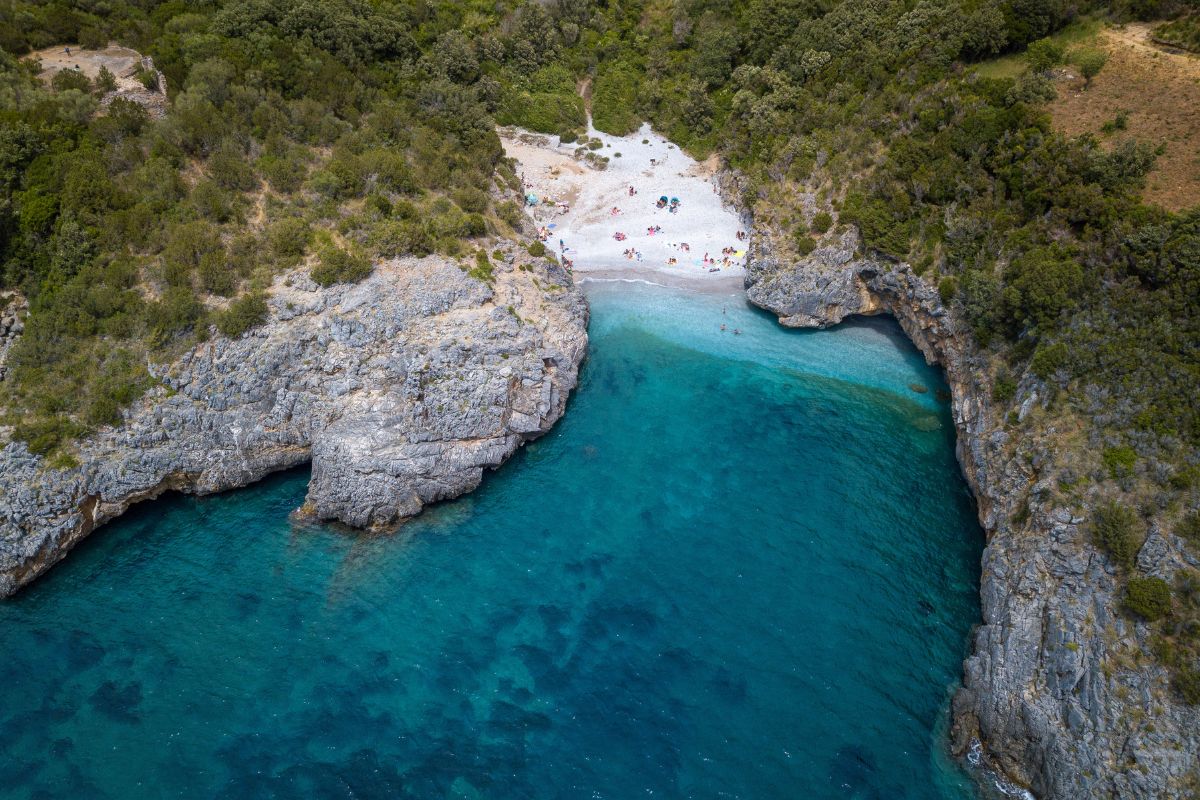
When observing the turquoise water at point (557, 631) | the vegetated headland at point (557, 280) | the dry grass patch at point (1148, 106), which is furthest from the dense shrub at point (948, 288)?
the dry grass patch at point (1148, 106)

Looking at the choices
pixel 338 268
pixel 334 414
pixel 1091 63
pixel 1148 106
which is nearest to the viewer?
pixel 334 414

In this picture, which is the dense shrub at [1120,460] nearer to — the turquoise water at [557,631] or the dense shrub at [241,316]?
the turquoise water at [557,631]

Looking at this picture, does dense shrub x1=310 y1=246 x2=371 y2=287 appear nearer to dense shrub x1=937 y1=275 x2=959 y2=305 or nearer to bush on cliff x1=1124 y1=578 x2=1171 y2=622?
dense shrub x1=937 y1=275 x2=959 y2=305

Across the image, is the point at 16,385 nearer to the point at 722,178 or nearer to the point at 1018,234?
the point at 722,178

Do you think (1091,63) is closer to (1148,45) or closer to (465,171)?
(1148,45)

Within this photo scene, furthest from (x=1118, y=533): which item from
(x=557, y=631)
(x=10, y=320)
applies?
(x=10, y=320)
